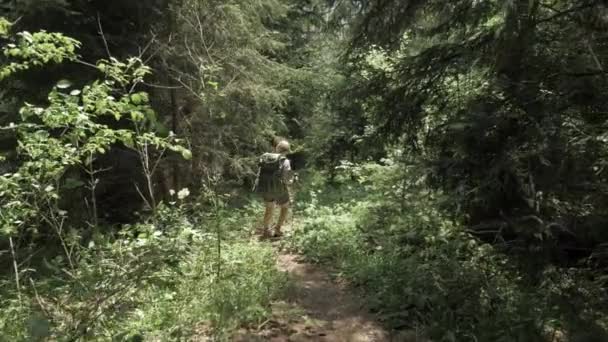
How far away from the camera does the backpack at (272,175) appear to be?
8.12m

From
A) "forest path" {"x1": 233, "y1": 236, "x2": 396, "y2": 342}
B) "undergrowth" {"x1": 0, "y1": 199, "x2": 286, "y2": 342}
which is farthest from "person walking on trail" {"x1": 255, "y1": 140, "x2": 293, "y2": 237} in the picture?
"undergrowth" {"x1": 0, "y1": 199, "x2": 286, "y2": 342}

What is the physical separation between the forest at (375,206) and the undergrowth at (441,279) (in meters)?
0.02

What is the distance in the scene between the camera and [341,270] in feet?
20.8

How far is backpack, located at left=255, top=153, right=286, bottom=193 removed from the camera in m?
8.12

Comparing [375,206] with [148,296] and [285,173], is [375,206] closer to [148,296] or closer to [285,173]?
[285,173]

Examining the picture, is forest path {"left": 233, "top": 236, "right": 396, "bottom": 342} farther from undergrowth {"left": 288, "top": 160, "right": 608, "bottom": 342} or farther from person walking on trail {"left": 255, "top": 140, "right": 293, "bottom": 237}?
person walking on trail {"left": 255, "top": 140, "right": 293, "bottom": 237}

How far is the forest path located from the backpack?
2335 millimetres

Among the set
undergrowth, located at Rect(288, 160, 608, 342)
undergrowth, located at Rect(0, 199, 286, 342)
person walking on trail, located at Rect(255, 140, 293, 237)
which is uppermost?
person walking on trail, located at Rect(255, 140, 293, 237)

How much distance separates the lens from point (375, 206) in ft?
27.9

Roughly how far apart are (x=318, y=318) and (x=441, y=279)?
1480mm

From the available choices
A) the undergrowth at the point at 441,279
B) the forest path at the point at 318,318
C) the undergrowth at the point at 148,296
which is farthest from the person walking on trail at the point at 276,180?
the undergrowth at the point at 148,296

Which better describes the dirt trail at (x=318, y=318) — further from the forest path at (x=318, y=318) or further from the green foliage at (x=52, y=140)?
the green foliage at (x=52, y=140)

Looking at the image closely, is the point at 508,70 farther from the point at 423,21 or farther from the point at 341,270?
the point at 341,270

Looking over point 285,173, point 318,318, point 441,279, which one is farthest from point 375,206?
point 318,318
